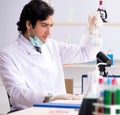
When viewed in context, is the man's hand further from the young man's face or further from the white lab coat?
the young man's face

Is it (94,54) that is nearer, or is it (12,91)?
(12,91)

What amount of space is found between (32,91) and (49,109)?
57 centimetres

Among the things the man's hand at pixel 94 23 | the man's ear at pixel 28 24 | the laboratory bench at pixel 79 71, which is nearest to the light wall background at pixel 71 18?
the laboratory bench at pixel 79 71

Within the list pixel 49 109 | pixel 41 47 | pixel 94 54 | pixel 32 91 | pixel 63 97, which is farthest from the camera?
pixel 94 54

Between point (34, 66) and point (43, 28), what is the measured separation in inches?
10.6

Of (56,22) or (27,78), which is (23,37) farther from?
(56,22)

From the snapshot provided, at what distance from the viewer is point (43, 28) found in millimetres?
2354

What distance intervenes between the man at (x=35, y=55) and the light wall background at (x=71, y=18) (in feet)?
3.22

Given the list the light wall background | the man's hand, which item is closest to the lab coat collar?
the man's hand

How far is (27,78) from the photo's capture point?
2236 mm

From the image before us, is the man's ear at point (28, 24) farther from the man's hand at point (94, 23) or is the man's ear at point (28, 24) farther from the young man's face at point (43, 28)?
the man's hand at point (94, 23)

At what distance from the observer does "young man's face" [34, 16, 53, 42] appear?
7.70 ft

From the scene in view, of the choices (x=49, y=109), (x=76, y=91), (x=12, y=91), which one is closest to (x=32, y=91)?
(x=12, y=91)

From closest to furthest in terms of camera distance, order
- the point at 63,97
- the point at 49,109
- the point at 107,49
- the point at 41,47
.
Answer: the point at 49,109, the point at 63,97, the point at 41,47, the point at 107,49
